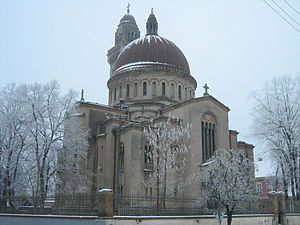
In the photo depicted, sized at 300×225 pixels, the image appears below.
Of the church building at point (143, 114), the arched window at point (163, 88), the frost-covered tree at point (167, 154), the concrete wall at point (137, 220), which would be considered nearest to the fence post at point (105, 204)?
the concrete wall at point (137, 220)

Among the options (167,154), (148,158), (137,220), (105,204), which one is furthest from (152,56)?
(105,204)

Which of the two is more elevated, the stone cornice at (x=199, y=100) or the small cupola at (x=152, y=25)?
the small cupola at (x=152, y=25)

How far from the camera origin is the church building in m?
29.1

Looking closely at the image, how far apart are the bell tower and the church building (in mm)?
13490

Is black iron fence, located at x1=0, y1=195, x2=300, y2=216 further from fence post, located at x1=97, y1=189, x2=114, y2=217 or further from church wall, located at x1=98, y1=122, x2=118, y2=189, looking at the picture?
church wall, located at x1=98, y1=122, x2=118, y2=189

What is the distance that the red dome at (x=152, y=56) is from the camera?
38.8 m

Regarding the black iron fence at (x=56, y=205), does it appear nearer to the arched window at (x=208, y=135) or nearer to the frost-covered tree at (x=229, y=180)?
the frost-covered tree at (x=229, y=180)

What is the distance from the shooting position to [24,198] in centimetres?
2294

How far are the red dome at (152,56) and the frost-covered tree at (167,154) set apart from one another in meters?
10.2

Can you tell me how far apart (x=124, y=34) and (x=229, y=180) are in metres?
40.3

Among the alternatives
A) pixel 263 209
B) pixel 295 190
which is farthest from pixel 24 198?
pixel 295 190

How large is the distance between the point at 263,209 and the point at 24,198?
1539cm

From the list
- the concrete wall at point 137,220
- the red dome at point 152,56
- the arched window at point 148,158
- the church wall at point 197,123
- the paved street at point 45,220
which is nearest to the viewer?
the paved street at point 45,220

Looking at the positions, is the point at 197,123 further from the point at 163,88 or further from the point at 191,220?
the point at 191,220
